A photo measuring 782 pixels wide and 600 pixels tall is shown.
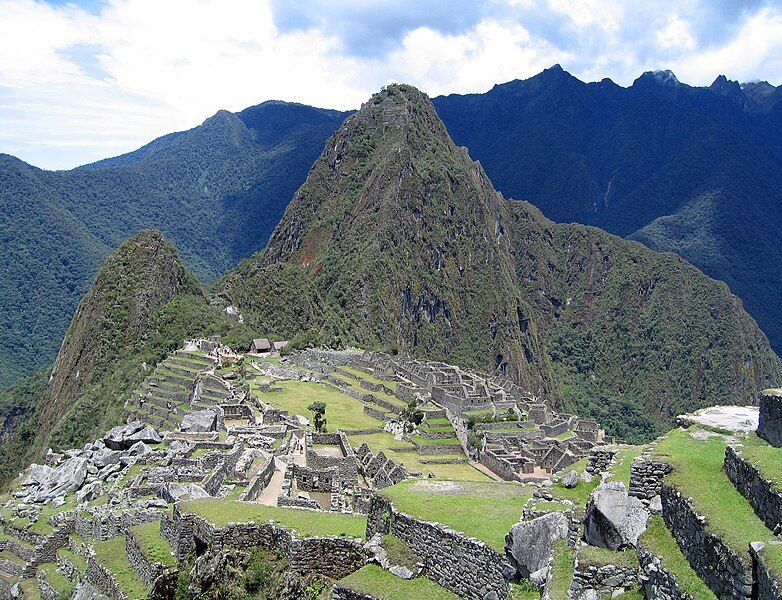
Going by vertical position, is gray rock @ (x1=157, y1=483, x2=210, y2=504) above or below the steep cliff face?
above

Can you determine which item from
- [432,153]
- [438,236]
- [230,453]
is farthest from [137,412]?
[432,153]

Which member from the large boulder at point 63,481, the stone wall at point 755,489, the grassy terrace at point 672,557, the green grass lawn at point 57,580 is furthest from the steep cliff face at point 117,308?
the stone wall at point 755,489

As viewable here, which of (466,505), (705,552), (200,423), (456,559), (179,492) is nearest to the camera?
(705,552)

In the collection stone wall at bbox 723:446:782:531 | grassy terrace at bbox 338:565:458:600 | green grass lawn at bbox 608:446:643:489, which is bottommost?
grassy terrace at bbox 338:565:458:600

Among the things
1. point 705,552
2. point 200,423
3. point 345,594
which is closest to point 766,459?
point 705,552

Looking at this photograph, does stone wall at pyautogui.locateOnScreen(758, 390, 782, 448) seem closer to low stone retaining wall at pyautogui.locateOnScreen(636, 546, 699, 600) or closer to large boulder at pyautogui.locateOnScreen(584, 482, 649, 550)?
large boulder at pyautogui.locateOnScreen(584, 482, 649, 550)

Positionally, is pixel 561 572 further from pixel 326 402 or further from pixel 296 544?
pixel 326 402

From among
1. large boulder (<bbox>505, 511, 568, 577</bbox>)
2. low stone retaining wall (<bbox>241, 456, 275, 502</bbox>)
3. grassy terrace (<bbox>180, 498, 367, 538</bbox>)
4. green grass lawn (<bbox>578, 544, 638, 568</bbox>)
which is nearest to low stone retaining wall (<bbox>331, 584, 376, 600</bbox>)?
grassy terrace (<bbox>180, 498, 367, 538</bbox>)
